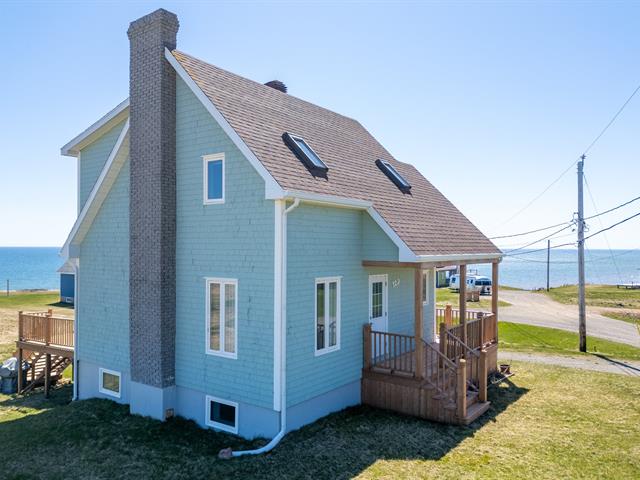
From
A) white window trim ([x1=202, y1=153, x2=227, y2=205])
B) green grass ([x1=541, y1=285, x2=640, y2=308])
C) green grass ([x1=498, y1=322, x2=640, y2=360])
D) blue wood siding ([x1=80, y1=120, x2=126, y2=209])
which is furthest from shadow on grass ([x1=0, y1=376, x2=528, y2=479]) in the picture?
green grass ([x1=541, y1=285, x2=640, y2=308])

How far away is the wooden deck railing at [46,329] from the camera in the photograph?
15.5 metres

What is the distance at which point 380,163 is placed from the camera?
51.0 feet

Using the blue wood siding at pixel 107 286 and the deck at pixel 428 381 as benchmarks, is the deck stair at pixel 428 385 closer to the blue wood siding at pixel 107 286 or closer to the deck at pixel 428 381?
the deck at pixel 428 381

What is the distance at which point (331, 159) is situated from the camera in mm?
12719

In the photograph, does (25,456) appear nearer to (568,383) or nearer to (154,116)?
(154,116)

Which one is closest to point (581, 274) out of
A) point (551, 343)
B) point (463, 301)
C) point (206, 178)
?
point (551, 343)

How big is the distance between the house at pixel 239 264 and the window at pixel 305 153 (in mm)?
54

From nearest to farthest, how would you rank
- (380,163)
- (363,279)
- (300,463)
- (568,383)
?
(300,463) → (363,279) → (568,383) → (380,163)

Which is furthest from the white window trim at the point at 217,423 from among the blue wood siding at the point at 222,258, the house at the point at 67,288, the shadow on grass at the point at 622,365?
the house at the point at 67,288

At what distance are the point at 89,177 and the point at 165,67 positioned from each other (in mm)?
5477

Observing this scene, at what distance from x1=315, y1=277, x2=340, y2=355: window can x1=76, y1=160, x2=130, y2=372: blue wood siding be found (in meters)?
5.36

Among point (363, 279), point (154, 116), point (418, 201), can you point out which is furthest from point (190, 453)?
point (418, 201)

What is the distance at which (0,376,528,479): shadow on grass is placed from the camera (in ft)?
28.0

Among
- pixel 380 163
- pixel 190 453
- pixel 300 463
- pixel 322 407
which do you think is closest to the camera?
pixel 300 463
